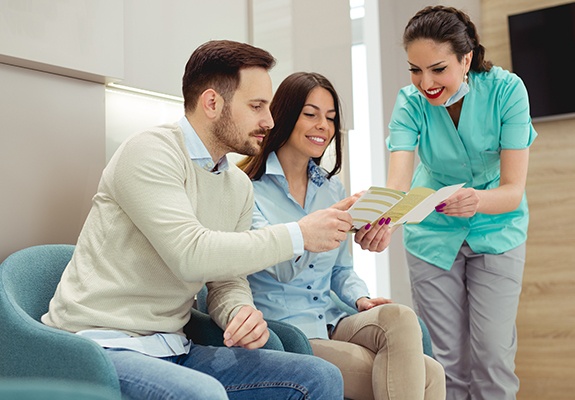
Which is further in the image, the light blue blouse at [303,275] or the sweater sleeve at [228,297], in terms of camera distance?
the light blue blouse at [303,275]

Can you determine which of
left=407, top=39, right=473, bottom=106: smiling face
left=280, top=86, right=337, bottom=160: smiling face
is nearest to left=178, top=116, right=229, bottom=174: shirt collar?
left=280, top=86, right=337, bottom=160: smiling face

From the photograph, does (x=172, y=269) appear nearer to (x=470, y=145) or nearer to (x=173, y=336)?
(x=173, y=336)

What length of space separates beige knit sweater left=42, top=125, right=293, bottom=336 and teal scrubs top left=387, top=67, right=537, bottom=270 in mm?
1109

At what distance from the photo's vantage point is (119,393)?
4.21 ft

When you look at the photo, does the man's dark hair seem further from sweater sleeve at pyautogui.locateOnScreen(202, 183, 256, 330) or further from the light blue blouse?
the light blue blouse

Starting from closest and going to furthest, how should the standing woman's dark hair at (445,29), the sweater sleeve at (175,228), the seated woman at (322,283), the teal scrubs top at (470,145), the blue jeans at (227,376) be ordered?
the blue jeans at (227,376) → the sweater sleeve at (175,228) → the seated woman at (322,283) → the standing woman's dark hair at (445,29) → the teal scrubs top at (470,145)

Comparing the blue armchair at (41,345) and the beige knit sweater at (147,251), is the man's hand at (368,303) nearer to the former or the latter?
the blue armchair at (41,345)

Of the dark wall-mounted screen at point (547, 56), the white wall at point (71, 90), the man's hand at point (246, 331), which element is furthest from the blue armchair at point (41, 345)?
the dark wall-mounted screen at point (547, 56)

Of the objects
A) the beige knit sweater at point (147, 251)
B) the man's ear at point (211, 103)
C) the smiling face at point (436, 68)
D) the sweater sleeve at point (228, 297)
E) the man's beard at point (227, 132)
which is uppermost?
the smiling face at point (436, 68)

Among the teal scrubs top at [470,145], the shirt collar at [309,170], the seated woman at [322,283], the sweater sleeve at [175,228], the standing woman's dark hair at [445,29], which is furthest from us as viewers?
the teal scrubs top at [470,145]

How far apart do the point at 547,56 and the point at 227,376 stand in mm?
2953

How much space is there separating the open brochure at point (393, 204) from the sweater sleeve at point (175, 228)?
248 mm

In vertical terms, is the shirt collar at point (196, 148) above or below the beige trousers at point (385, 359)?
above

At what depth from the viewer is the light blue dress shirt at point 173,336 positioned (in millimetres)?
1410
